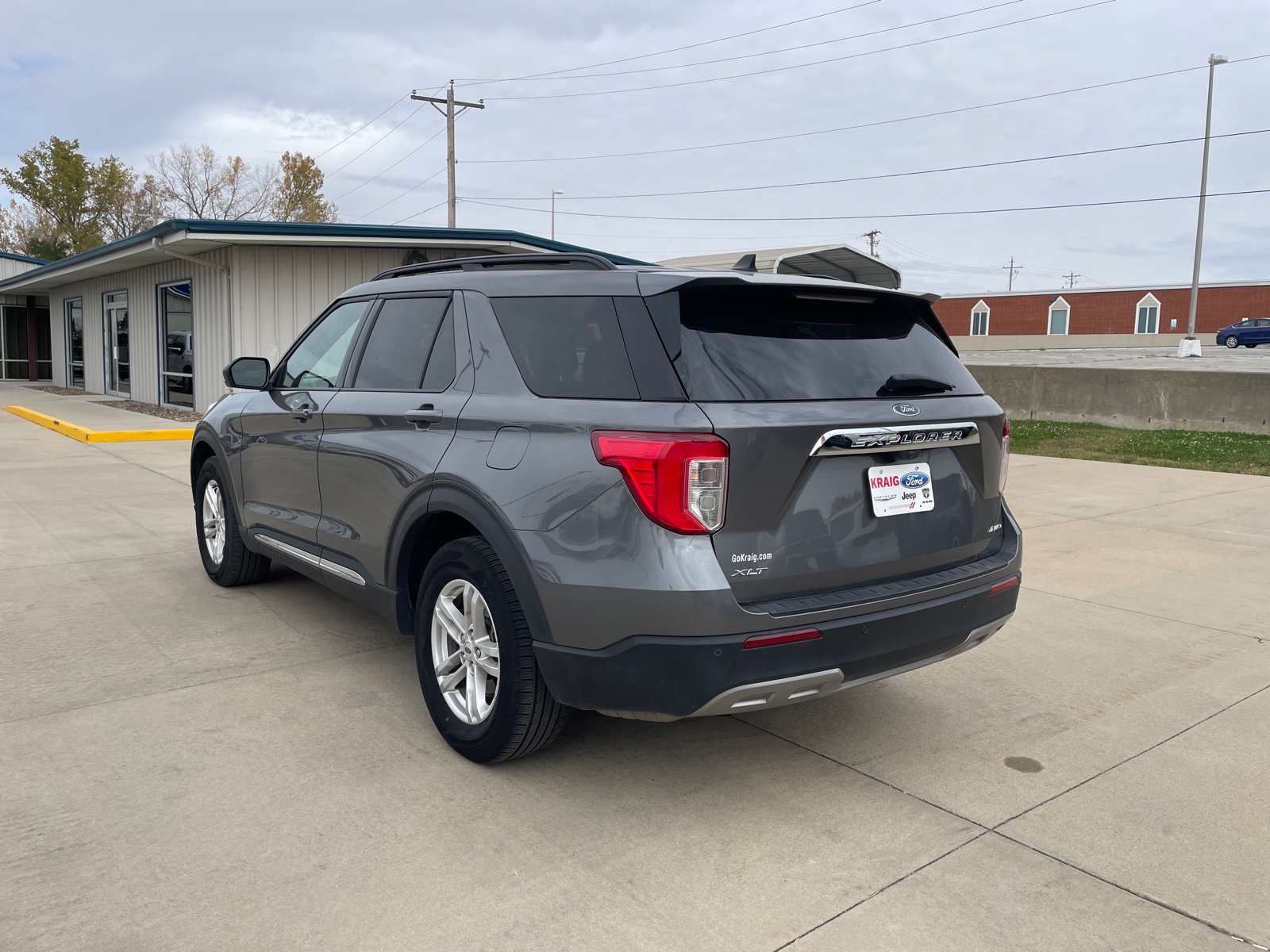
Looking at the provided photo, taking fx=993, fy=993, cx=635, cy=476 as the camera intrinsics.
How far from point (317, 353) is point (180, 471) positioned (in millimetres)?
7154

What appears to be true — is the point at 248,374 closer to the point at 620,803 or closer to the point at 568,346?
the point at 568,346

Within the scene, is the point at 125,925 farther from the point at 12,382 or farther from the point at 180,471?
the point at 12,382

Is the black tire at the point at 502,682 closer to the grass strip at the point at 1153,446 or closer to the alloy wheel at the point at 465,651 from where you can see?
the alloy wheel at the point at 465,651

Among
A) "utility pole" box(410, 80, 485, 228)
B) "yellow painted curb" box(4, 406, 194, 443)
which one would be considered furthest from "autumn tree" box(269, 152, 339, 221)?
"yellow painted curb" box(4, 406, 194, 443)

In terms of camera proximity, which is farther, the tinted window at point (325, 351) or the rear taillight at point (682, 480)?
the tinted window at point (325, 351)

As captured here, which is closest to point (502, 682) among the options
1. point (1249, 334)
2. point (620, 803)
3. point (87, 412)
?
point (620, 803)

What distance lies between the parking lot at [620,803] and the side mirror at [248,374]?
4.06 feet

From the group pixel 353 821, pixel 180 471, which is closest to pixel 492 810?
pixel 353 821

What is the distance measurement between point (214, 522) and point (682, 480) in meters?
4.16

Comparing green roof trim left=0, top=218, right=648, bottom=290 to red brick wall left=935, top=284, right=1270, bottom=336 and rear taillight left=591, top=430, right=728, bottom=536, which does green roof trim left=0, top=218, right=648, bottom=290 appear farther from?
red brick wall left=935, top=284, right=1270, bottom=336

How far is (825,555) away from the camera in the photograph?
3.02 metres

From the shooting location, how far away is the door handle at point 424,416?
3654 mm

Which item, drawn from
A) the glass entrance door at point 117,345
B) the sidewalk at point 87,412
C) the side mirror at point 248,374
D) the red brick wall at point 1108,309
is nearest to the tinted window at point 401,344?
the side mirror at point 248,374

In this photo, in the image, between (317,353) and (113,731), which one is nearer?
(113,731)
